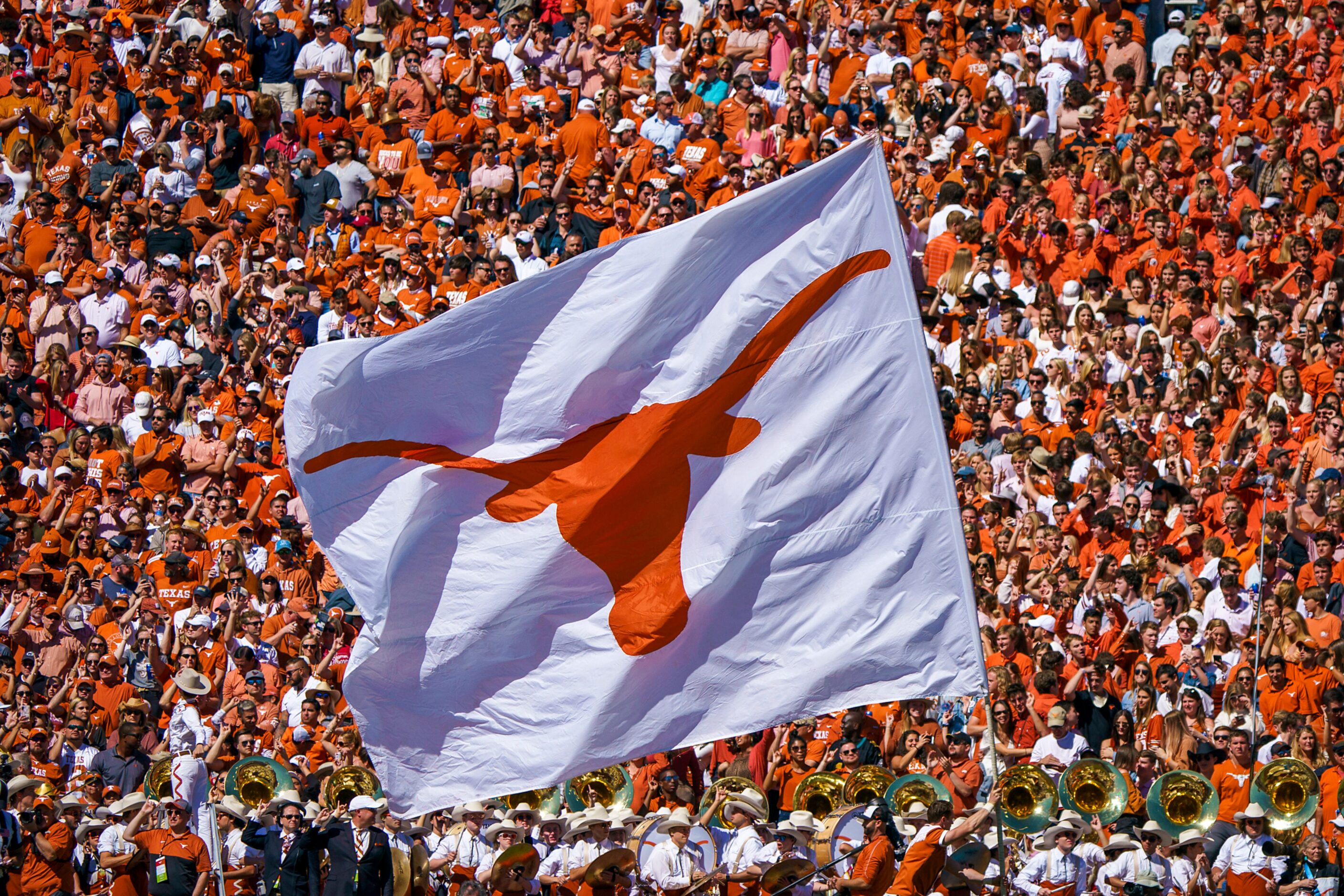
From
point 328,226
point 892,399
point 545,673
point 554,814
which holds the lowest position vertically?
point 554,814

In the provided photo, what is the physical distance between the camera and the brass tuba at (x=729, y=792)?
46.2ft

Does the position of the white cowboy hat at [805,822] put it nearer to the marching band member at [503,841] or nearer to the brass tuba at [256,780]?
the marching band member at [503,841]

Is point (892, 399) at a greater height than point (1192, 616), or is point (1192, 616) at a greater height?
point (892, 399)

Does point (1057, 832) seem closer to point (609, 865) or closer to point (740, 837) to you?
point (740, 837)

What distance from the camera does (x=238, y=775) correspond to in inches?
611

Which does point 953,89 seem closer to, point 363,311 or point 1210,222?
point 1210,222

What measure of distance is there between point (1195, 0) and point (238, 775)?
1318 cm

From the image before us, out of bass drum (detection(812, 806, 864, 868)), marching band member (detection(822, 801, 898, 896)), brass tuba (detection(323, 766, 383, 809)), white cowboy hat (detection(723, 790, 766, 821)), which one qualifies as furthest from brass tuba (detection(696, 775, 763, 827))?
brass tuba (detection(323, 766, 383, 809))

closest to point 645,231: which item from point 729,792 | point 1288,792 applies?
point 729,792

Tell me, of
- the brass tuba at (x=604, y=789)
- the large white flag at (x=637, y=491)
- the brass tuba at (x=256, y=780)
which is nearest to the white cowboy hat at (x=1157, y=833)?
the brass tuba at (x=604, y=789)

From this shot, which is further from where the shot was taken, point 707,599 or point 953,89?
point 953,89

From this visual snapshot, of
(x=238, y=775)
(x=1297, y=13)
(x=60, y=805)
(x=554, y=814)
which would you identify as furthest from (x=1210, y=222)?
(x=60, y=805)

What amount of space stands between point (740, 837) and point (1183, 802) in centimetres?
288

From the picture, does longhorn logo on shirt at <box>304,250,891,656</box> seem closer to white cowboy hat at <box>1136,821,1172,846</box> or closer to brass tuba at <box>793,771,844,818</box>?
white cowboy hat at <box>1136,821,1172,846</box>
